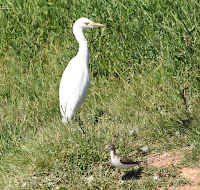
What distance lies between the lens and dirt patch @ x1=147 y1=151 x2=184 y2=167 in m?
4.47

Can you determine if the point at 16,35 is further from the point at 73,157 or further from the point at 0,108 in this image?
the point at 73,157

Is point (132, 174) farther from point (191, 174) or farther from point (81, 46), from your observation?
point (81, 46)

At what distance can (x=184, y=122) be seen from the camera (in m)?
4.83

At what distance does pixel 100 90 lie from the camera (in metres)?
6.57

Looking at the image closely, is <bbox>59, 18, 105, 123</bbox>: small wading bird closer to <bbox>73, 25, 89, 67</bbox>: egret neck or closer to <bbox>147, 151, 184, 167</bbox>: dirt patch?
<bbox>73, 25, 89, 67</bbox>: egret neck

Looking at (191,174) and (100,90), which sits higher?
(100,90)

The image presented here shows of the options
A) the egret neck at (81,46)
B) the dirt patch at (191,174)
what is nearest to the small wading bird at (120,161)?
the dirt patch at (191,174)

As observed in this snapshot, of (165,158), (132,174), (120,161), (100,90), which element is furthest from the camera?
(100,90)

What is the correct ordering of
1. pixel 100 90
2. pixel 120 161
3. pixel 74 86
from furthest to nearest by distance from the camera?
pixel 100 90
pixel 74 86
pixel 120 161

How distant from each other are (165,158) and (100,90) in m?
2.26

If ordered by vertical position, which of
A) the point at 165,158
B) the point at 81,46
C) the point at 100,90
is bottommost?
the point at 165,158

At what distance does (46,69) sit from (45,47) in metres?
0.77

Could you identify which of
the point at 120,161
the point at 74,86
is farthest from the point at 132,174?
the point at 74,86

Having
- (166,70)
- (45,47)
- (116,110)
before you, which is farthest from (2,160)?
(45,47)
